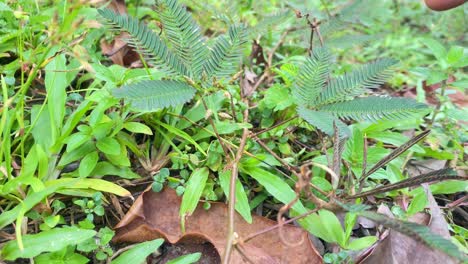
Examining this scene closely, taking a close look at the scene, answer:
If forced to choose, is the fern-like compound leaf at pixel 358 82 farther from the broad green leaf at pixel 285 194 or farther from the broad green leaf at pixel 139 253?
the broad green leaf at pixel 139 253

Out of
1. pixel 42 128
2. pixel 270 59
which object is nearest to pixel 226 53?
pixel 42 128

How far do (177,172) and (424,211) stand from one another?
75cm

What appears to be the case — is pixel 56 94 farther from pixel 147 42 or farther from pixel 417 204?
pixel 417 204

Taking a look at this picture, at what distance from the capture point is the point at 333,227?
1209 millimetres

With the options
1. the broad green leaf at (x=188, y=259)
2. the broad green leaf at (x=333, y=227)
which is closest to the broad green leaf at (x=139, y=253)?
the broad green leaf at (x=188, y=259)

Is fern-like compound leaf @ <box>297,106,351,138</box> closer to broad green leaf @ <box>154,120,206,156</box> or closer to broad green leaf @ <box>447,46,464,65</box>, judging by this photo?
broad green leaf @ <box>154,120,206,156</box>

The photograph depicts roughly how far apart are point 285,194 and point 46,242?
624 millimetres

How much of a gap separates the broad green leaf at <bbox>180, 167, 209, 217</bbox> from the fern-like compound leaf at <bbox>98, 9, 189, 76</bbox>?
0.29 metres

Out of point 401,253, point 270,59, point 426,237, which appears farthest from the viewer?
point 270,59

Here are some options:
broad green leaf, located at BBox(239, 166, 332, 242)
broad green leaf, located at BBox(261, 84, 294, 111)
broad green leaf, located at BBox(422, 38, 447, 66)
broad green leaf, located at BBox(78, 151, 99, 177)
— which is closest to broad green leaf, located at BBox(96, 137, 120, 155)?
broad green leaf, located at BBox(78, 151, 99, 177)

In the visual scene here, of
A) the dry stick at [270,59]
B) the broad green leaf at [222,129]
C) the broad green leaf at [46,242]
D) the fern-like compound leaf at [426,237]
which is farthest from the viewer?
the dry stick at [270,59]

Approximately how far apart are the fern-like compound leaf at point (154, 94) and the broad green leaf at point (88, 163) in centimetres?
24

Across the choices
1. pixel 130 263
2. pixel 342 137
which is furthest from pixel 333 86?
pixel 130 263

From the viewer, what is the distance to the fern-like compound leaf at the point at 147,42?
1.16 meters
